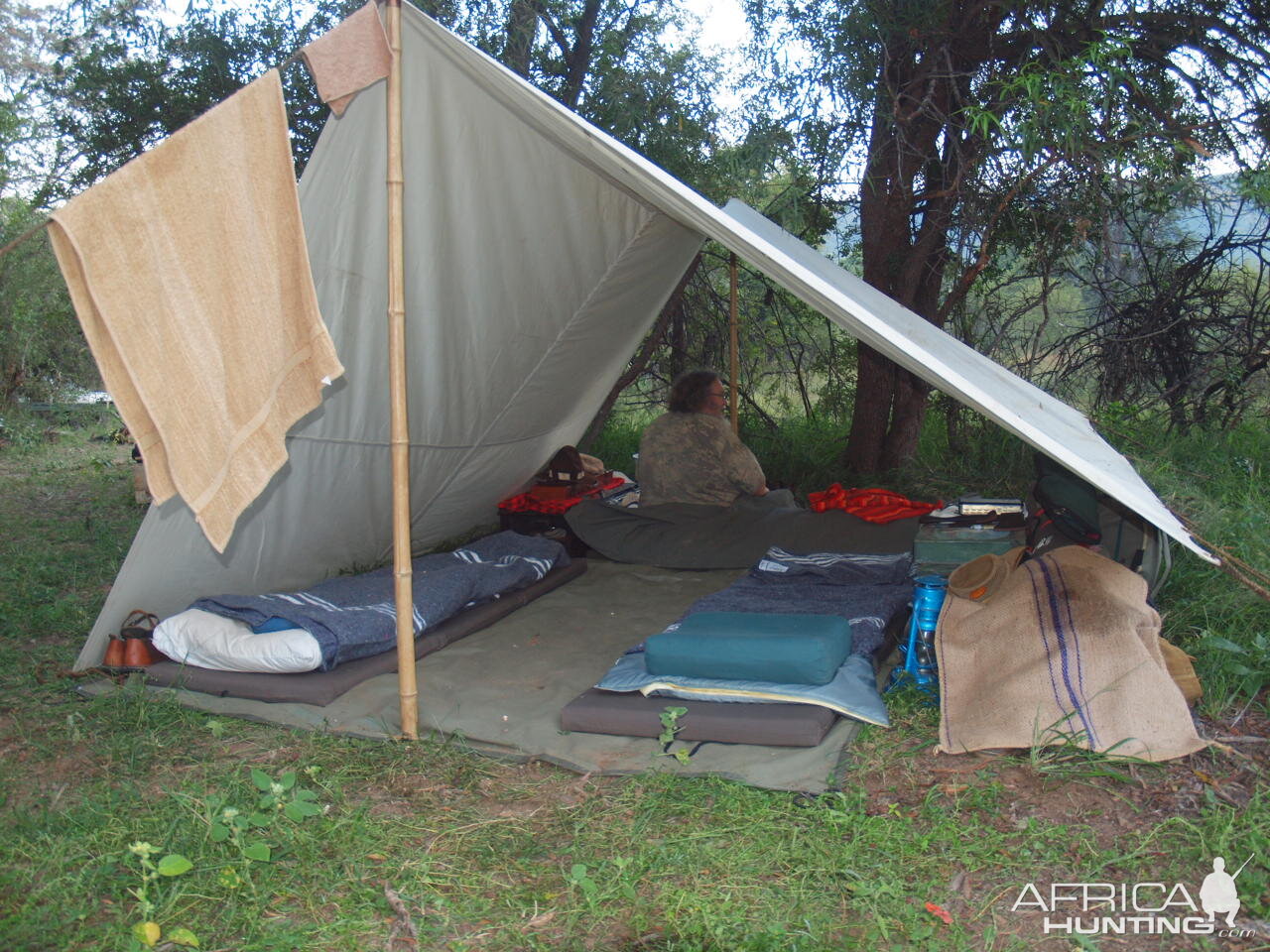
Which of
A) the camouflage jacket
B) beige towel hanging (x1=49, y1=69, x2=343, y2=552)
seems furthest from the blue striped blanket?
beige towel hanging (x1=49, y1=69, x2=343, y2=552)

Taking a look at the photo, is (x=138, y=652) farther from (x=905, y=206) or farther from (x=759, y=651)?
(x=905, y=206)

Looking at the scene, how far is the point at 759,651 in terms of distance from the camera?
2.48m

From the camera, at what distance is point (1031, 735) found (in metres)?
2.26

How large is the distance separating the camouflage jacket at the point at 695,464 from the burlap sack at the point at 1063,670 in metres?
1.94

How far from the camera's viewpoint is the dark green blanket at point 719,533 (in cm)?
407

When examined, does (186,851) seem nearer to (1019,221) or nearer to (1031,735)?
(1031,735)

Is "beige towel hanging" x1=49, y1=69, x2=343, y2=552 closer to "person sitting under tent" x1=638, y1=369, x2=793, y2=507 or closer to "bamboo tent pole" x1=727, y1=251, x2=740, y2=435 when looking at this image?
"person sitting under tent" x1=638, y1=369, x2=793, y2=507

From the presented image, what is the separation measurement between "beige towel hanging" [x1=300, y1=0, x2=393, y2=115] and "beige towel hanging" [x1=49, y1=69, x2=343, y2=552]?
23 cm

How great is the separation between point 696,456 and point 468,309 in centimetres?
137

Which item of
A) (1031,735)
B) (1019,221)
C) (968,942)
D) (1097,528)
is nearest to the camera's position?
(968,942)

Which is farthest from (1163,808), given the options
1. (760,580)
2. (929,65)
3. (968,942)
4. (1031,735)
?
(929,65)

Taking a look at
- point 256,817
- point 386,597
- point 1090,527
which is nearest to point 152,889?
point 256,817

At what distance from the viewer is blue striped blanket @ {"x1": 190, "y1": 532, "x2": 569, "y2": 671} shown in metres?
2.91

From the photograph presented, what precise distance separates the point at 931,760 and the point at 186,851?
1571 mm
